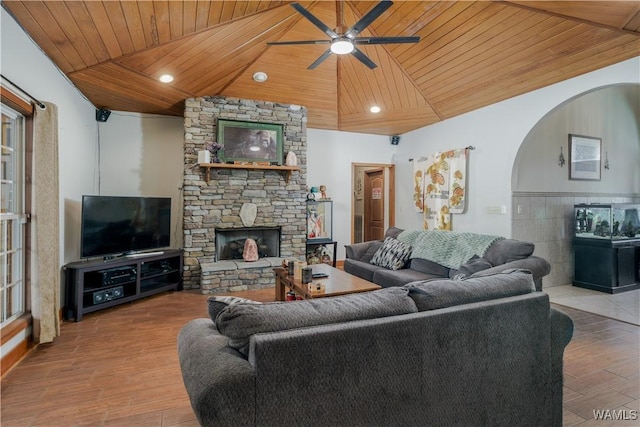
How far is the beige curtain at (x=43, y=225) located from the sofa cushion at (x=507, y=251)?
14.1 feet

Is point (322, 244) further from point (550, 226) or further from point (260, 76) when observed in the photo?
point (550, 226)

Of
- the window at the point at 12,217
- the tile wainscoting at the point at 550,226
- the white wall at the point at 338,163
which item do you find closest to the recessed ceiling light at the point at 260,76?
the white wall at the point at 338,163

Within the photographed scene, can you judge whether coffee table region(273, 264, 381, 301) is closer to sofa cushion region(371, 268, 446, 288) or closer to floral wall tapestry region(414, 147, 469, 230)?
sofa cushion region(371, 268, 446, 288)

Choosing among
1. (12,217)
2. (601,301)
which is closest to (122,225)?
(12,217)

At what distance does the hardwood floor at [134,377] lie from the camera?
1.93m

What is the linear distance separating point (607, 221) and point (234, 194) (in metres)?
5.40

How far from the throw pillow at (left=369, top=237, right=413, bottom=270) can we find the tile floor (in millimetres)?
1877

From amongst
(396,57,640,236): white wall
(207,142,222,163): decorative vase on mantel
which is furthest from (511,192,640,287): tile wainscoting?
(207,142,222,163): decorative vase on mantel

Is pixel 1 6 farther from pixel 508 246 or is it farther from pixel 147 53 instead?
pixel 508 246

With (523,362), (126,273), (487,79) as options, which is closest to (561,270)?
(487,79)

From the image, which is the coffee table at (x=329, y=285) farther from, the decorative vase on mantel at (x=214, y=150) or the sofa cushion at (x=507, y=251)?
the decorative vase on mantel at (x=214, y=150)

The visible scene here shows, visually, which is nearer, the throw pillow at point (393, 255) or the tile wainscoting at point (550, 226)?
the throw pillow at point (393, 255)

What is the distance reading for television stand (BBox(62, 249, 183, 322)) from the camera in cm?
351

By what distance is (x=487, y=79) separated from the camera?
4.05 metres
